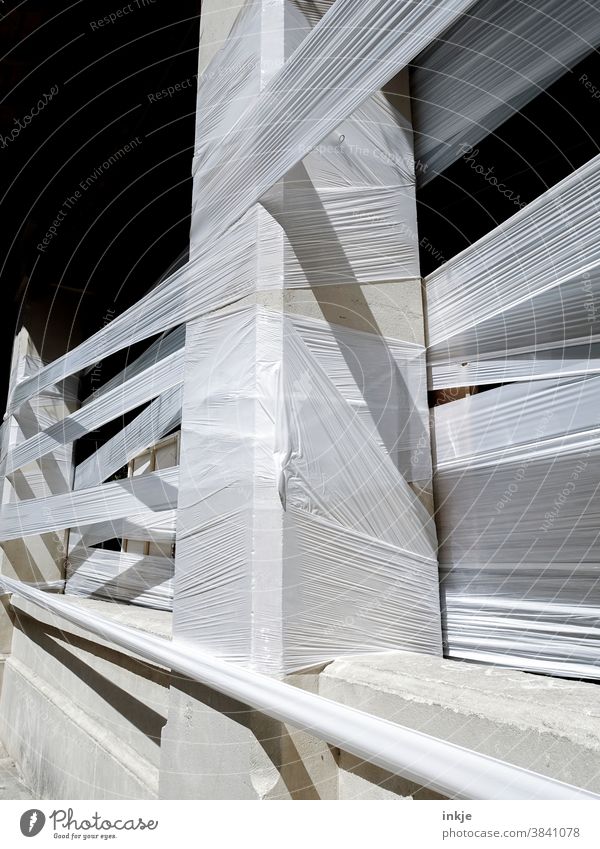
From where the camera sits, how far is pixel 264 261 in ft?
4.99

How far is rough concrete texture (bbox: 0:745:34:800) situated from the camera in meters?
3.30

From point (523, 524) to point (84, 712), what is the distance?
247cm

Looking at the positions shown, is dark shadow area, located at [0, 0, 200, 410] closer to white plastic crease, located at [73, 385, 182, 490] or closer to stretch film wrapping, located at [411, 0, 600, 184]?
white plastic crease, located at [73, 385, 182, 490]

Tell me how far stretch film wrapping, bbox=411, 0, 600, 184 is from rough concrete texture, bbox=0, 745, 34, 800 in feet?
12.3

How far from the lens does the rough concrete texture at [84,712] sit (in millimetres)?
2145

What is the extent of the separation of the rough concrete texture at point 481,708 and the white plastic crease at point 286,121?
38.6 inches

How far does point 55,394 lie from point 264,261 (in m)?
3.48

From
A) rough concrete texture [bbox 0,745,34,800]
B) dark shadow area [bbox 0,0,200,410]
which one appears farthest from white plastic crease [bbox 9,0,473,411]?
rough concrete texture [bbox 0,745,34,800]

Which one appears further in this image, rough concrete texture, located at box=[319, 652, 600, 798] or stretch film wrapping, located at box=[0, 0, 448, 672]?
stretch film wrapping, located at box=[0, 0, 448, 672]

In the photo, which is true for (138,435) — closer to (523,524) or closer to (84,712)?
(84,712)

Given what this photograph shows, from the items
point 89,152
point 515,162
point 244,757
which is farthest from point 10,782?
point 515,162

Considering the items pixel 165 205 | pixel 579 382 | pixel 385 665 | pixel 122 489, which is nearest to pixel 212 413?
pixel 385 665

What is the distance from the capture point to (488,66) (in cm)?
156
